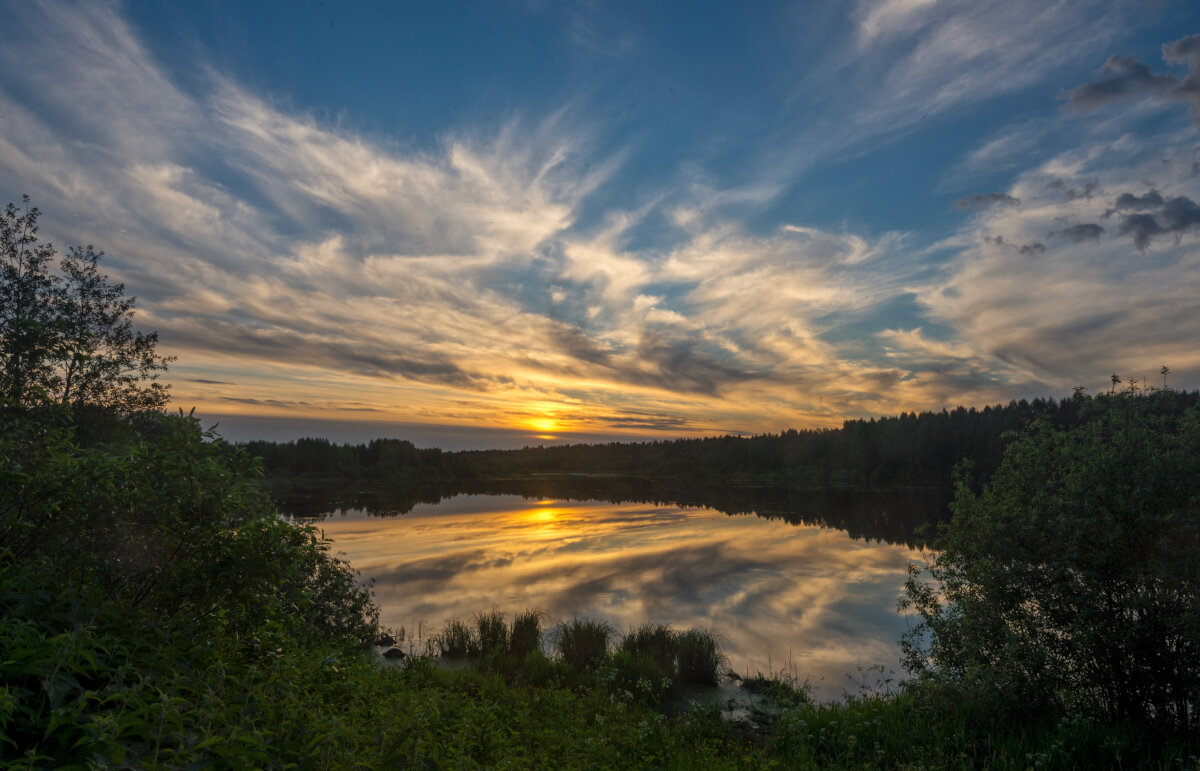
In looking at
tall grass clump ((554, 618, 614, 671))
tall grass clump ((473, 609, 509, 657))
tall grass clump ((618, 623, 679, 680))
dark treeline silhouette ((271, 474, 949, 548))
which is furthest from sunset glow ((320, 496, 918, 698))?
dark treeline silhouette ((271, 474, 949, 548))

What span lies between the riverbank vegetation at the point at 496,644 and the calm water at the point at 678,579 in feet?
13.5

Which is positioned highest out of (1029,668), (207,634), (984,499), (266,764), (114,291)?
(114,291)

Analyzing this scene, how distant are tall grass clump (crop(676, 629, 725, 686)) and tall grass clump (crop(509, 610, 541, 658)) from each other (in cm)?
418

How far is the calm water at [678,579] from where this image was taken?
1952cm

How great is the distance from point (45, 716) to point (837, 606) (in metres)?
25.3

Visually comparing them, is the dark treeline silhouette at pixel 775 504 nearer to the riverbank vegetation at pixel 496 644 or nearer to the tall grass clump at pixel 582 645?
the tall grass clump at pixel 582 645

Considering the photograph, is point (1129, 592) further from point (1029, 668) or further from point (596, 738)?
point (596, 738)

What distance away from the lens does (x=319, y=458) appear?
127m

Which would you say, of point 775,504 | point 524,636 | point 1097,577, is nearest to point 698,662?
point 524,636

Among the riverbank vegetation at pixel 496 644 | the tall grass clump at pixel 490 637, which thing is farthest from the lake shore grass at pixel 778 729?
the tall grass clump at pixel 490 637

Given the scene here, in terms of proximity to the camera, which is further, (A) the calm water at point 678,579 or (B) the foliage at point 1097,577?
(A) the calm water at point 678,579

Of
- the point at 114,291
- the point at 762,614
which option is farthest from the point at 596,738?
the point at 114,291

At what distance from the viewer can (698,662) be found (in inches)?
623

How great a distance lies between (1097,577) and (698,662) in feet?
31.1
